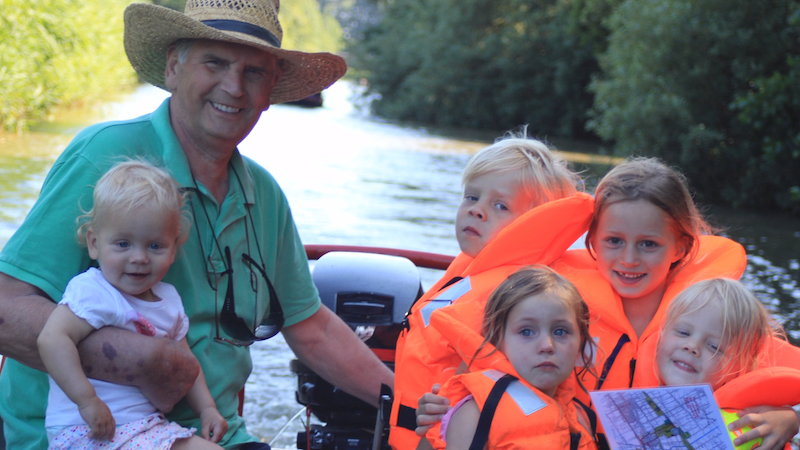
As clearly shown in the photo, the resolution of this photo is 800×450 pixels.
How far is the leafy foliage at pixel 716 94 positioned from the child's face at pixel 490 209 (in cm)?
985

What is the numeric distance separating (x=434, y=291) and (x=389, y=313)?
52 centimetres

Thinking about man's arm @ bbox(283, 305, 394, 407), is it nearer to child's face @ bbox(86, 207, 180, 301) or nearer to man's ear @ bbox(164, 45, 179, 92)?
child's face @ bbox(86, 207, 180, 301)

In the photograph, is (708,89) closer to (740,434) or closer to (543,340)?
(740,434)

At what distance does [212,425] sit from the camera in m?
2.03

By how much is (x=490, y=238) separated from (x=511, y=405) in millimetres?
626

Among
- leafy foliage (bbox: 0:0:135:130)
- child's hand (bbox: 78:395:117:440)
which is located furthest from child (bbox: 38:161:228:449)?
leafy foliage (bbox: 0:0:135:130)

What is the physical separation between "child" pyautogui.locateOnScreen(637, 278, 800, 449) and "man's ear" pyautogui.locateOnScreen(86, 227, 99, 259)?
1479 millimetres

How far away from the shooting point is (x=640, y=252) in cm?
216

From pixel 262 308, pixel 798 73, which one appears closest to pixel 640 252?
pixel 262 308

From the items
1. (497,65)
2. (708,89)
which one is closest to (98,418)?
(708,89)

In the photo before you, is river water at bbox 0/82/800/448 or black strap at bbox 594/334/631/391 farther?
river water at bbox 0/82/800/448

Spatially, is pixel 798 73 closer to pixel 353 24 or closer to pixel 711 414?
pixel 711 414

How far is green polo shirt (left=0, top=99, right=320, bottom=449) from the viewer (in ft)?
6.23

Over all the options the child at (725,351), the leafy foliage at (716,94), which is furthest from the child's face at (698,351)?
the leafy foliage at (716,94)
